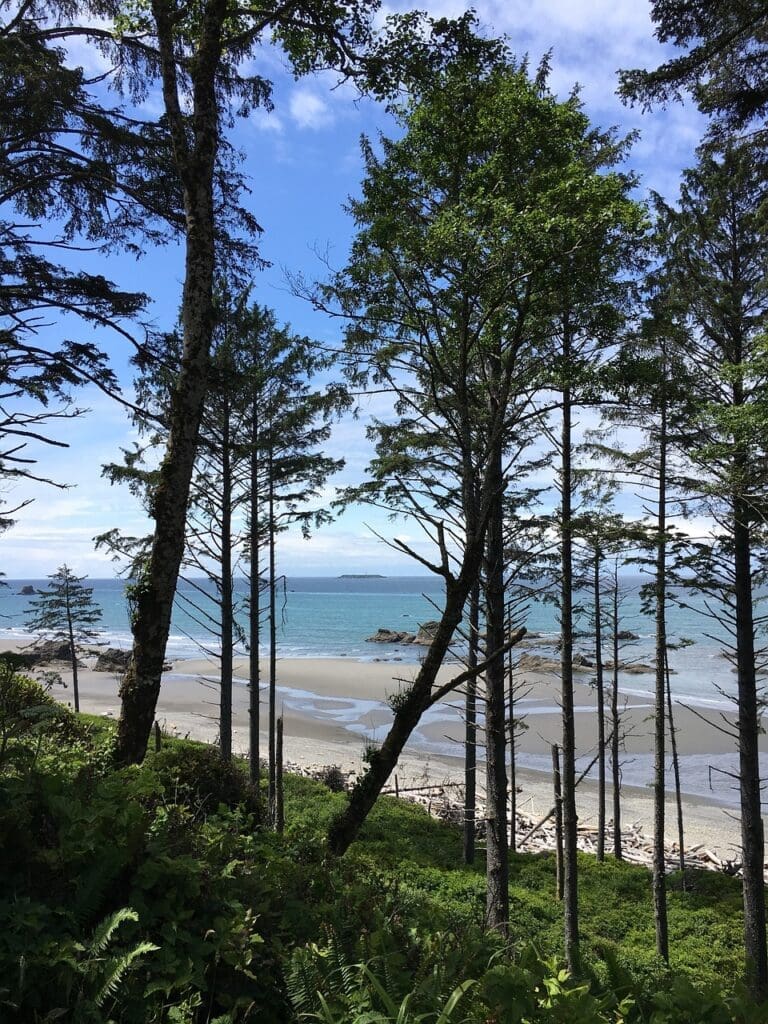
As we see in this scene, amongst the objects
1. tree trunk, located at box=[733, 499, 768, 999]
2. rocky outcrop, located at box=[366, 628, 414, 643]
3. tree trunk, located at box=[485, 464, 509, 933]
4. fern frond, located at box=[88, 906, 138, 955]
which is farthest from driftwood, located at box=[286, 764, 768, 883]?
rocky outcrop, located at box=[366, 628, 414, 643]

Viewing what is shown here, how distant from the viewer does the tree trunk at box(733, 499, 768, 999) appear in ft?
30.5

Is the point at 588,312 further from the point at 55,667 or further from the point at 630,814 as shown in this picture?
the point at 55,667

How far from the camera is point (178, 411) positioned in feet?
17.1

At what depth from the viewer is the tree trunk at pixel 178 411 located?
5.01 m

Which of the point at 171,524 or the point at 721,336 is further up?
the point at 721,336

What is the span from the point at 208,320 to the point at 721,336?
27.8 feet

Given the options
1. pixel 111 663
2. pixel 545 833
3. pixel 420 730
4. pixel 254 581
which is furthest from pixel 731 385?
pixel 111 663

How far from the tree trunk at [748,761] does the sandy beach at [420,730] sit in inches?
195

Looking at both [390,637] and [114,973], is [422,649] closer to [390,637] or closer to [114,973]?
[390,637]

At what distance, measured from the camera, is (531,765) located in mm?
23438

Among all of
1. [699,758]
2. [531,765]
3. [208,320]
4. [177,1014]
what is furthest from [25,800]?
[699,758]

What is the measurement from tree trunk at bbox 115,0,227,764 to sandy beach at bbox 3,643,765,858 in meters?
11.1

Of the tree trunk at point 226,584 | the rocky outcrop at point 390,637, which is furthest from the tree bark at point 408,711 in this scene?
the rocky outcrop at point 390,637

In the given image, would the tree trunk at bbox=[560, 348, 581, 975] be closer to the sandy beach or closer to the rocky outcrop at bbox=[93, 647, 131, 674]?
the sandy beach
